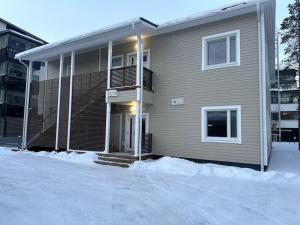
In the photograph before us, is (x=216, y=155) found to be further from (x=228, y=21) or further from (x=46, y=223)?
(x=46, y=223)

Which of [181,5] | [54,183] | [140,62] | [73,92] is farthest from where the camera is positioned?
[181,5]

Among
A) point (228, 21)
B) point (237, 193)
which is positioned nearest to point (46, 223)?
point (237, 193)

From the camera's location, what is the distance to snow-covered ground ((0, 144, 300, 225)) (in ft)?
15.0

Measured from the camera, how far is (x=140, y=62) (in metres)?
11.0

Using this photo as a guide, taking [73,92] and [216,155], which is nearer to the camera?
[216,155]

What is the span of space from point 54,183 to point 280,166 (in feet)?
25.6

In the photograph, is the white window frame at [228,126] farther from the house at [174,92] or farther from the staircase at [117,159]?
the staircase at [117,159]

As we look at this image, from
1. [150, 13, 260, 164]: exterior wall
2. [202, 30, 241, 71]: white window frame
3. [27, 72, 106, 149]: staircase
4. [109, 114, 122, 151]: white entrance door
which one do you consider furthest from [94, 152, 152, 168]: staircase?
[202, 30, 241, 71]: white window frame

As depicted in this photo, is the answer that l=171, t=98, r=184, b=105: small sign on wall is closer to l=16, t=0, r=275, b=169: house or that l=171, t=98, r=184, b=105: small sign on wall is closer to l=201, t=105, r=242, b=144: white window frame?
l=16, t=0, r=275, b=169: house

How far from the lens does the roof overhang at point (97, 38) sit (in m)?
10.7

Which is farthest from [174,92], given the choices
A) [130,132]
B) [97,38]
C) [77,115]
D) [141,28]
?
[77,115]

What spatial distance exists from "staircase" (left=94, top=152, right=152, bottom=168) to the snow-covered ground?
2.53 ft

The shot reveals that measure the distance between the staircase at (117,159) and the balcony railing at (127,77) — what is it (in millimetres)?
2972

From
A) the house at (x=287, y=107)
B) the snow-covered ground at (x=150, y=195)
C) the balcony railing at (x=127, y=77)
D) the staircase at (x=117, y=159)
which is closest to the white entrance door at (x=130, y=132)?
the staircase at (x=117, y=159)
